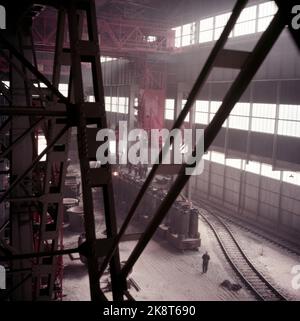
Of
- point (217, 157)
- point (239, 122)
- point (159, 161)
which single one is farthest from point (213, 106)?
point (159, 161)

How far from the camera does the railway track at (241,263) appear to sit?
13.4m

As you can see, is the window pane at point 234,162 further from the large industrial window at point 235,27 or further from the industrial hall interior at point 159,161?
the large industrial window at point 235,27

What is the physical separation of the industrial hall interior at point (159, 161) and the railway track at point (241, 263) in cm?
8

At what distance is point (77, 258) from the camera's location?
16.1 m

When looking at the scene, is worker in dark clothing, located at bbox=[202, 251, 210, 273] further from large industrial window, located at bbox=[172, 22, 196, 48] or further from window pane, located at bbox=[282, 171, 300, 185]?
large industrial window, located at bbox=[172, 22, 196, 48]

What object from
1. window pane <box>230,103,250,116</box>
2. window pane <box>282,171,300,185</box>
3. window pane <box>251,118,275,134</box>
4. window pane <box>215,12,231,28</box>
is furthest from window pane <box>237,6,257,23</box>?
window pane <box>282,171,300,185</box>

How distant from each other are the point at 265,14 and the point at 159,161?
62.9ft

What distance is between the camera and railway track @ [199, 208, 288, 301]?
1339 cm

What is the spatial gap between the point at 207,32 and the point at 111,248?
Result: 23.1 meters

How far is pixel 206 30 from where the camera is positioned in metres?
24.7

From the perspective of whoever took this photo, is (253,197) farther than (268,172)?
Yes

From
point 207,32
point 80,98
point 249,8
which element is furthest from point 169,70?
point 80,98

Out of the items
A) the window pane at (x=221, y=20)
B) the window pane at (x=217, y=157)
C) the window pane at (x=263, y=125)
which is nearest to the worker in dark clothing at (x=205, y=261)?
the window pane at (x=263, y=125)

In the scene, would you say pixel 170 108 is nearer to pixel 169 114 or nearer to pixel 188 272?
pixel 169 114
